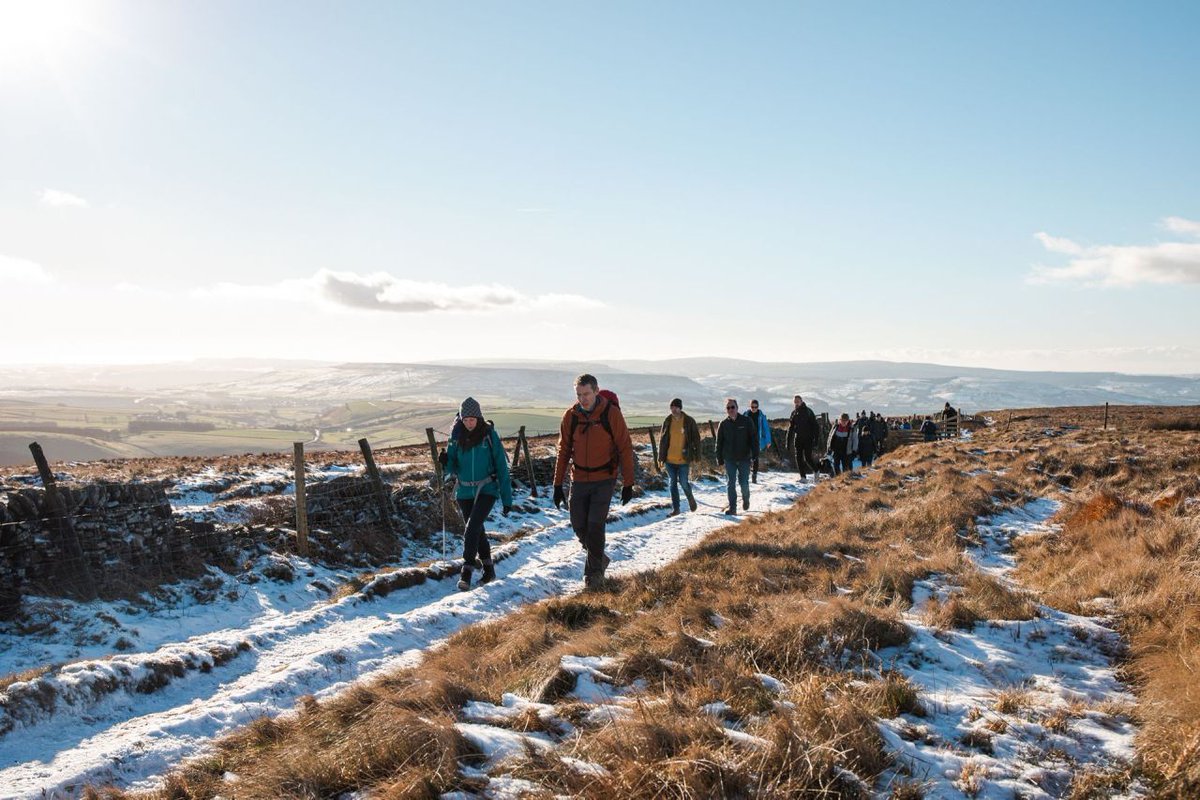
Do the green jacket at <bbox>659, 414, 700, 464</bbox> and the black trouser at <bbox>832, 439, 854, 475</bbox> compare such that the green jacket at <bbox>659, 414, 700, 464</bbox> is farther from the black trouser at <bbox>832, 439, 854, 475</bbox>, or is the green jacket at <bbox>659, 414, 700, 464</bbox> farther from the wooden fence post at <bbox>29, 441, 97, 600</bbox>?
the wooden fence post at <bbox>29, 441, 97, 600</bbox>

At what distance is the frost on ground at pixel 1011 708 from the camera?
9.53 feet

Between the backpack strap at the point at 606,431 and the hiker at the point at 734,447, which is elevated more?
the backpack strap at the point at 606,431

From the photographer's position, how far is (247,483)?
46.2ft

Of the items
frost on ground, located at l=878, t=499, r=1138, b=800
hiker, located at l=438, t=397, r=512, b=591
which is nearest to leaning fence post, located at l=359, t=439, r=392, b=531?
hiker, located at l=438, t=397, r=512, b=591

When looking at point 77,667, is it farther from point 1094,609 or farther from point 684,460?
point 684,460

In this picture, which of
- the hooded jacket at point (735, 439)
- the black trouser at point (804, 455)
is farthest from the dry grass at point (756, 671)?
the black trouser at point (804, 455)

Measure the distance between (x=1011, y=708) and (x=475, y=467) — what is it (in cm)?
622

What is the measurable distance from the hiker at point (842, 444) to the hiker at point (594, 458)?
13699 millimetres

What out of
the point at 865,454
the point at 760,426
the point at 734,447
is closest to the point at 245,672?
the point at 734,447

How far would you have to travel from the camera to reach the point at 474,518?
850cm

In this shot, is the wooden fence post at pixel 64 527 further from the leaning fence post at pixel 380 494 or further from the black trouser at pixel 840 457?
the black trouser at pixel 840 457

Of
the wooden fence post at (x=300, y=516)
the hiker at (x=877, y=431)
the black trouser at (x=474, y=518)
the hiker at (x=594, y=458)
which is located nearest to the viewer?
the hiker at (x=594, y=458)

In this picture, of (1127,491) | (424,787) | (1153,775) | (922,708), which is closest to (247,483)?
(424,787)

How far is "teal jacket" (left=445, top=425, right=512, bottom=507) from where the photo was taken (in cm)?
840
